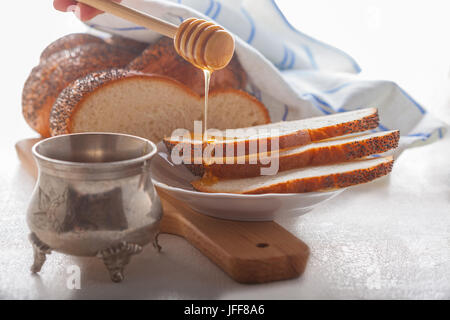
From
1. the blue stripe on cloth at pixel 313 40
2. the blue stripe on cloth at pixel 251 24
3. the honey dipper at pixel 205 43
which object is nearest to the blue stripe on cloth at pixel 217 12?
the blue stripe on cloth at pixel 251 24

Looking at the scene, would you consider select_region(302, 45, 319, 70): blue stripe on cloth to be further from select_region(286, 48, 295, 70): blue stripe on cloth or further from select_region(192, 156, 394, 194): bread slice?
select_region(192, 156, 394, 194): bread slice

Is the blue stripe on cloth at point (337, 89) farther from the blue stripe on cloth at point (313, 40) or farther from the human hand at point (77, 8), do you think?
the human hand at point (77, 8)

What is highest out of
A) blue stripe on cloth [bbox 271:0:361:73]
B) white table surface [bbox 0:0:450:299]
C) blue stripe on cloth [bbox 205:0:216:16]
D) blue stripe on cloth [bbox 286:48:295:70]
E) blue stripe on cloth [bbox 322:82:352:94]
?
blue stripe on cloth [bbox 205:0:216:16]

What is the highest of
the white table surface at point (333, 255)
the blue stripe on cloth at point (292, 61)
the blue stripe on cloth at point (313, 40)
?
the blue stripe on cloth at point (313, 40)

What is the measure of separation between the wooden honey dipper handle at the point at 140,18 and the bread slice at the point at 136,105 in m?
0.36

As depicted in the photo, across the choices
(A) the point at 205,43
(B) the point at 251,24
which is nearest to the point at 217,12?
(B) the point at 251,24

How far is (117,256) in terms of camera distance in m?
0.91

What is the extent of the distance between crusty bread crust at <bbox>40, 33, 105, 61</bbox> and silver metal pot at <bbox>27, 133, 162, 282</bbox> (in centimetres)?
106

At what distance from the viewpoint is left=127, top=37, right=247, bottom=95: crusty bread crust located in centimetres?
177

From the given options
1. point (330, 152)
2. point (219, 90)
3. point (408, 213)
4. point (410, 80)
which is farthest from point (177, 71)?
point (410, 80)

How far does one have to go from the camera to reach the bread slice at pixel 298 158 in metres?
1.20

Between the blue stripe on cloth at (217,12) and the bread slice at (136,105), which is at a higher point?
the blue stripe on cloth at (217,12)

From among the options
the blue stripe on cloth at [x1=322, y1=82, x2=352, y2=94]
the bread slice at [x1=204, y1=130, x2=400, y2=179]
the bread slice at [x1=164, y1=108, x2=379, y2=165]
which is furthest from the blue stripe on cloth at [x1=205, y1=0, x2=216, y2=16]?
the bread slice at [x1=204, y1=130, x2=400, y2=179]

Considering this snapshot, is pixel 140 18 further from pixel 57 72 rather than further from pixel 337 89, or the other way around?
pixel 337 89
